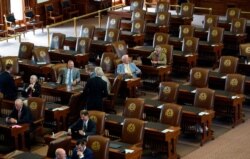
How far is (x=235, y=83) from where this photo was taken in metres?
14.1

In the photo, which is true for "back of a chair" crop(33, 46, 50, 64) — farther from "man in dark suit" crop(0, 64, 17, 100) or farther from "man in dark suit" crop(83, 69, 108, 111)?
"man in dark suit" crop(83, 69, 108, 111)

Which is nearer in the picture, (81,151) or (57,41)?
(81,151)

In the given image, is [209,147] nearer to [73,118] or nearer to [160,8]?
[73,118]

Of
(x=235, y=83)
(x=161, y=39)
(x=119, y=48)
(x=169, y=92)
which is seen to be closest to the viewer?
(x=169, y=92)

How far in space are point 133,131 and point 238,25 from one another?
324 inches

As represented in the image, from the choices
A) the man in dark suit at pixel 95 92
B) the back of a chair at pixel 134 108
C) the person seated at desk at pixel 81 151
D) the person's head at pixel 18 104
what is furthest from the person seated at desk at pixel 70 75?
the person seated at desk at pixel 81 151

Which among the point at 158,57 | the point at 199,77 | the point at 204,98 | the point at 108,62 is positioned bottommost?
the point at 204,98

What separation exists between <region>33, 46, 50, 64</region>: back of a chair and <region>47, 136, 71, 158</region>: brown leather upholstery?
5.72m

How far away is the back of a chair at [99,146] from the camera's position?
1087 centimetres

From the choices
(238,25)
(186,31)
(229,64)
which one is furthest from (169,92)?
(238,25)

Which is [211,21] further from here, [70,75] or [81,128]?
[81,128]

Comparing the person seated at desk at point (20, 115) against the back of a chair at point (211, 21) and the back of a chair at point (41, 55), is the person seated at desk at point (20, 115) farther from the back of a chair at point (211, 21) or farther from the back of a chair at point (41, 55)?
the back of a chair at point (211, 21)

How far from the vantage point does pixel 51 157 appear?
10797mm

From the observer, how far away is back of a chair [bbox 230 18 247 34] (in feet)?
61.2
